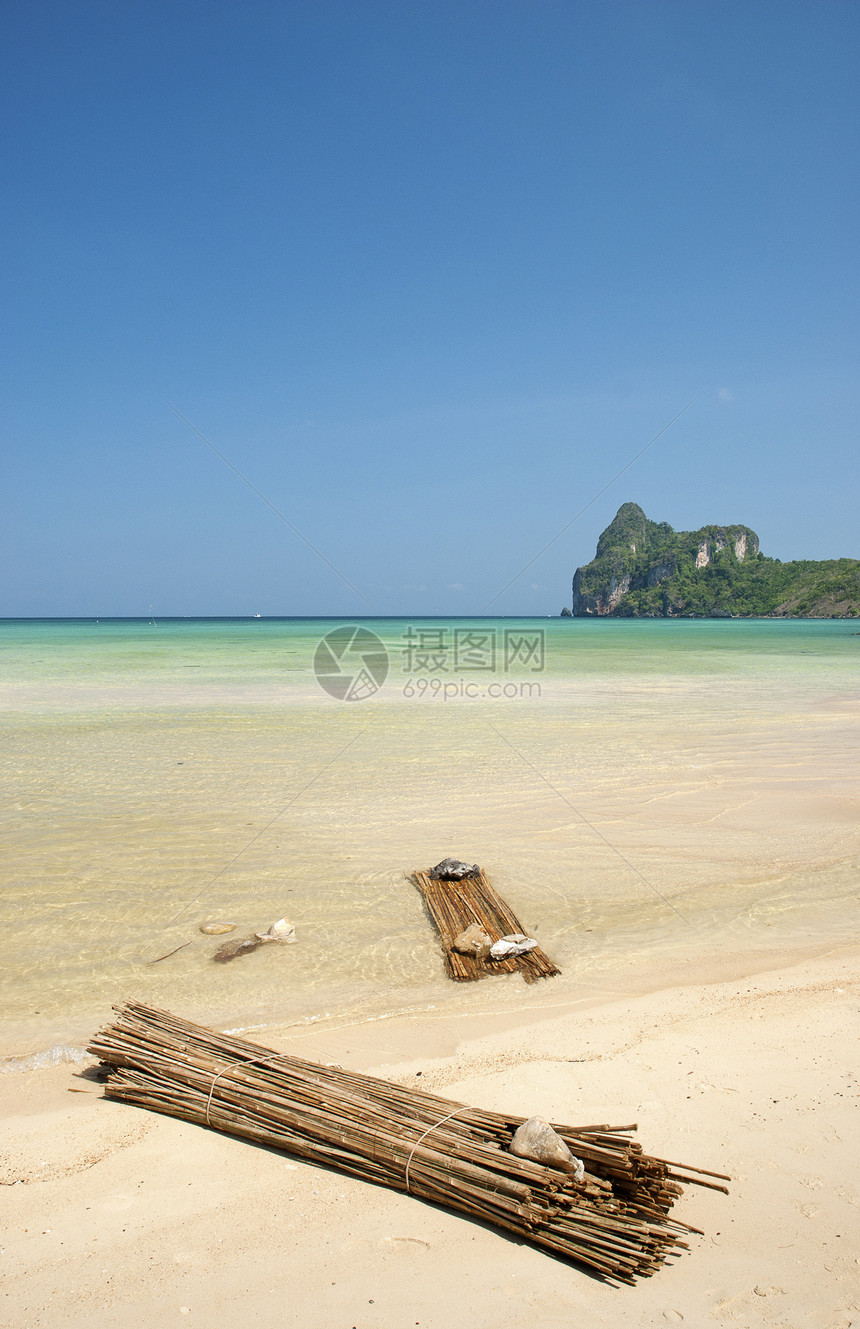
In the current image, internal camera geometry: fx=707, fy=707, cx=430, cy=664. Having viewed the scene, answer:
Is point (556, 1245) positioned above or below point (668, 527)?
below

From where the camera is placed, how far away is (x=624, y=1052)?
3.55 metres

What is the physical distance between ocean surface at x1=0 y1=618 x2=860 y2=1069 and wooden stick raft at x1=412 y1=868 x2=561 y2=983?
0.12 m

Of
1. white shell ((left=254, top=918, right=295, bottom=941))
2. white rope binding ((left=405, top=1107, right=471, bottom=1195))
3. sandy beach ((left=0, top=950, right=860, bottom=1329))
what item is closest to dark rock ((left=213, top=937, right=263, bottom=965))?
white shell ((left=254, top=918, right=295, bottom=941))

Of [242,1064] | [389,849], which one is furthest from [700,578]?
[242,1064]

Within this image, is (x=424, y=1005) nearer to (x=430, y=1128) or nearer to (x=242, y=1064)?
(x=242, y=1064)

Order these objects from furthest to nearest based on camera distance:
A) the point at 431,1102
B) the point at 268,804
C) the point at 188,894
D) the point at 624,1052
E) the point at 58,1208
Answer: the point at 268,804 → the point at 188,894 → the point at 624,1052 → the point at 431,1102 → the point at 58,1208

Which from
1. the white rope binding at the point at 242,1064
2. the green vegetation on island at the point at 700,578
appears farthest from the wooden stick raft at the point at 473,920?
the green vegetation on island at the point at 700,578

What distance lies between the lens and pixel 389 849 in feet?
22.9

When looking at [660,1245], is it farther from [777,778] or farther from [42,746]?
[42,746]

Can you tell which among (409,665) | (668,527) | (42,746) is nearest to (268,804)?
(42,746)

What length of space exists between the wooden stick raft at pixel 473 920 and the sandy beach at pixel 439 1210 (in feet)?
2.60

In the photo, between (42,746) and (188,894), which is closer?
(188,894)

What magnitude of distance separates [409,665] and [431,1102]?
27.8 metres

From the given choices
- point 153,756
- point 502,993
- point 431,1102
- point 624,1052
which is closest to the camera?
point 431,1102
